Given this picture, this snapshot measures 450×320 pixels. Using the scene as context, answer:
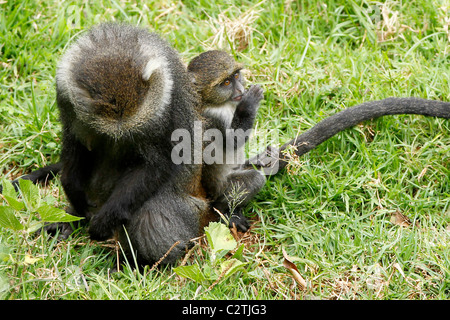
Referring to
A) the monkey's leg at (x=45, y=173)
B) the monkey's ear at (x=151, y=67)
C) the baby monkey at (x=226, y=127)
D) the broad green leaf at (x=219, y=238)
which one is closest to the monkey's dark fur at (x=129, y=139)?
Result: the monkey's ear at (x=151, y=67)

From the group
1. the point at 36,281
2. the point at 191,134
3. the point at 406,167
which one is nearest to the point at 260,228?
the point at 191,134

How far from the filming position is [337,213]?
518 cm

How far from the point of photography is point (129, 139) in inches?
170

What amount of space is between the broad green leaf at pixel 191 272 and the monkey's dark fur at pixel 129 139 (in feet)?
1.66

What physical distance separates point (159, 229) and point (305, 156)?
1.57m

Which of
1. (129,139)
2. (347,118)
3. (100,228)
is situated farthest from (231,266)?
(347,118)

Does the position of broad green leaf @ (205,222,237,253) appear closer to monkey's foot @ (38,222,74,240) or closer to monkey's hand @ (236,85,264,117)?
monkey's hand @ (236,85,264,117)

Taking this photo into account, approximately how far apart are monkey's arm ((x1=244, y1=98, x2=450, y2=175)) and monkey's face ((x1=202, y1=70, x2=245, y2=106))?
0.64m

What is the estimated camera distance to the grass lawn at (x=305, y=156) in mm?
4543

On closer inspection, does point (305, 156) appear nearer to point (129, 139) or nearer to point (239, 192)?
point (239, 192)

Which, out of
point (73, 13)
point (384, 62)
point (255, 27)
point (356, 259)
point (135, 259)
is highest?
point (73, 13)

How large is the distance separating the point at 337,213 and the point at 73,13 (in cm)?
358

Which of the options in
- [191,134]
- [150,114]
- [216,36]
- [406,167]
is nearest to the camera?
[150,114]

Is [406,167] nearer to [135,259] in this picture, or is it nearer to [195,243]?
[195,243]
